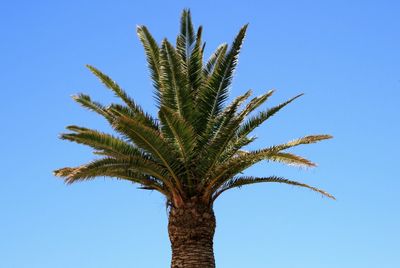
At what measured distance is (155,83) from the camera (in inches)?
894

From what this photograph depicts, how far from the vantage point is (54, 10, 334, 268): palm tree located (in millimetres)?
20109

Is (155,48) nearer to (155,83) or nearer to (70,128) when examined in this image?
(155,83)

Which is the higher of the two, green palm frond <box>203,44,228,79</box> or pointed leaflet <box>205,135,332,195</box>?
green palm frond <box>203,44,228,79</box>

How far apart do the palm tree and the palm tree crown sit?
1.0 inches

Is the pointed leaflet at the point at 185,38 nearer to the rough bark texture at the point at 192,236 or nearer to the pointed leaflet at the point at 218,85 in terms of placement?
the pointed leaflet at the point at 218,85

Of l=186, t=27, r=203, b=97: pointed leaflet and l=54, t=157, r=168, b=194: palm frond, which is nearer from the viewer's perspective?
l=54, t=157, r=168, b=194: palm frond

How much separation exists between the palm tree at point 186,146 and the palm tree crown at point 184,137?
0.03 metres

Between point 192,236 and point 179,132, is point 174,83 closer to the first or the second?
point 179,132

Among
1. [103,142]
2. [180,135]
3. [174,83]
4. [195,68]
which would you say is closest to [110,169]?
[103,142]

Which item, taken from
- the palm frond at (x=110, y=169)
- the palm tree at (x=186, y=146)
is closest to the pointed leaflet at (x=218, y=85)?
the palm tree at (x=186, y=146)

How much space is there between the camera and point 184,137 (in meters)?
20.1

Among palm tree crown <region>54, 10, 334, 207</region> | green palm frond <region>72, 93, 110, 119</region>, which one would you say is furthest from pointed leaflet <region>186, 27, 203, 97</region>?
Answer: green palm frond <region>72, 93, 110, 119</region>

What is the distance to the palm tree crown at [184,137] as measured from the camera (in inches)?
789

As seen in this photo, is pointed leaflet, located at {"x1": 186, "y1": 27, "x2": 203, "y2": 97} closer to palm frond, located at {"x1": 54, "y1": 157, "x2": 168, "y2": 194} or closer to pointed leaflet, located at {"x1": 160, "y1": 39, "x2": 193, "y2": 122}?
pointed leaflet, located at {"x1": 160, "y1": 39, "x2": 193, "y2": 122}
